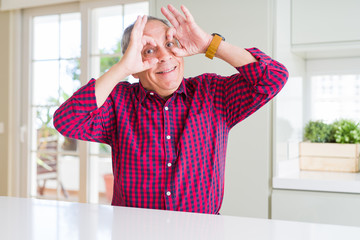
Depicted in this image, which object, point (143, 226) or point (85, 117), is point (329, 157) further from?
point (143, 226)

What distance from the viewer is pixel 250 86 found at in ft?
4.32

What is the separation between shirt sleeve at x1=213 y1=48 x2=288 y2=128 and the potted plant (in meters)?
1.25

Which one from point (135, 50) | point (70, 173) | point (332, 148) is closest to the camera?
point (135, 50)

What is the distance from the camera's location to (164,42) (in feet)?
4.34

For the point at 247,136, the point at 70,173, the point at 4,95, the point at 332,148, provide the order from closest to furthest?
1. the point at 247,136
2. the point at 332,148
3. the point at 4,95
4. the point at 70,173

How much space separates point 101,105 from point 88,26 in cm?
213

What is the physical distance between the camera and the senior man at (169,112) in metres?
1.26

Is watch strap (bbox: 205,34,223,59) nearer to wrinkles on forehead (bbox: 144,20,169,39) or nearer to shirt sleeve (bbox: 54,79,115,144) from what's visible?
wrinkles on forehead (bbox: 144,20,169,39)

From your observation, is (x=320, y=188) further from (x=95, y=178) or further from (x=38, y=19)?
(x=38, y=19)

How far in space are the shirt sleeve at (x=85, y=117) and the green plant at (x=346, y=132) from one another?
162 cm

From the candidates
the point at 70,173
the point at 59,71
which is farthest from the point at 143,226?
the point at 70,173

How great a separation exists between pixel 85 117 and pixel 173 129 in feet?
0.94

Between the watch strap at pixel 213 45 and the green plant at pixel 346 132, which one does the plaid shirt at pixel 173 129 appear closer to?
the watch strap at pixel 213 45

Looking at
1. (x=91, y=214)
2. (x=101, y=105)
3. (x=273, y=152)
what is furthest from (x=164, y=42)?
(x=273, y=152)
